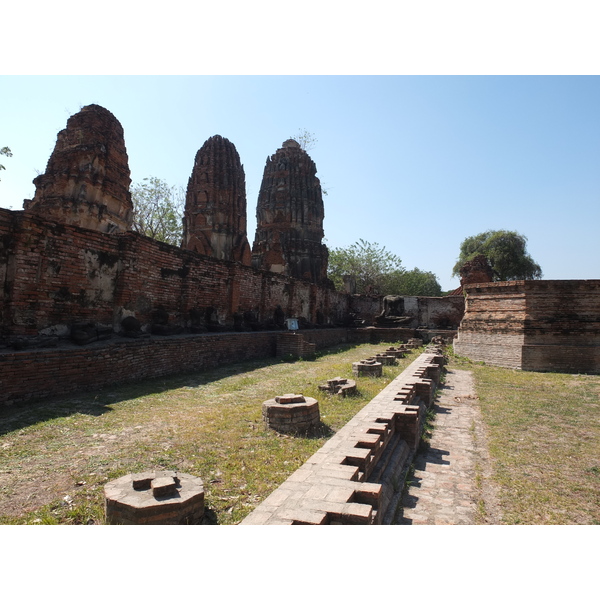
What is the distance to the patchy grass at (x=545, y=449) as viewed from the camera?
3.02 m

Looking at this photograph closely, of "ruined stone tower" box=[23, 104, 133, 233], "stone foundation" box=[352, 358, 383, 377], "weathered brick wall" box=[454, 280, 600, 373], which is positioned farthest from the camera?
"ruined stone tower" box=[23, 104, 133, 233]

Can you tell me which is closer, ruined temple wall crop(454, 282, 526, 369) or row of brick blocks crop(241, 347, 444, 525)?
row of brick blocks crop(241, 347, 444, 525)

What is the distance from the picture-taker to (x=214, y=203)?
20328 mm

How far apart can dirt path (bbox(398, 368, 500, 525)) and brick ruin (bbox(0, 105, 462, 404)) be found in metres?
4.76

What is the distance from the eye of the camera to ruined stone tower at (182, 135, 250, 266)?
20.4 meters

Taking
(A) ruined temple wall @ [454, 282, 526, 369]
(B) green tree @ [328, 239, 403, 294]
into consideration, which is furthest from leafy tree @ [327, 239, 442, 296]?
(A) ruined temple wall @ [454, 282, 526, 369]

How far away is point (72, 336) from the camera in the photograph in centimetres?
634

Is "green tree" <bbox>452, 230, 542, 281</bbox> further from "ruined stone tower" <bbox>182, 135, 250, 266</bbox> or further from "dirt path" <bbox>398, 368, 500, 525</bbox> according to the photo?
"dirt path" <bbox>398, 368, 500, 525</bbox>

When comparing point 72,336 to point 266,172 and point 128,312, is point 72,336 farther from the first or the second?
point 266,172

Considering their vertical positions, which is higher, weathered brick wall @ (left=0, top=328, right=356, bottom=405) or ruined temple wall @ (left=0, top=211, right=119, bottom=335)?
ruined temple wall @ (left=0, top=211, right=119, bottom=335)

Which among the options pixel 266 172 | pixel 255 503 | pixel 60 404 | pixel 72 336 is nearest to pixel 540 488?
pixel 255 503

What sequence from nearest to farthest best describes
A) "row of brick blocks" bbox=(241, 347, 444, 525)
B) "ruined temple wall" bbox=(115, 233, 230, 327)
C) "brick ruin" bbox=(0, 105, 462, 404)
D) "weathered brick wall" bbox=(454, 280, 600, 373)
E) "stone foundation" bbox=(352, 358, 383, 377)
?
1. "row of brick blocks" bbox=(241, 347, 444, 525)
2. "brick ruin" bbox=(0, 105, 462, 404)
3. "ruined temple wall" bbox=(115, 233, 230, 327)
4. "stone foundation" bbox=(352, 358, 383, 377)
5. "weathered brick wall" bbox=(454, 280, 600, 373)

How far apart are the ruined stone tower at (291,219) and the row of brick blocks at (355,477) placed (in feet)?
64.9

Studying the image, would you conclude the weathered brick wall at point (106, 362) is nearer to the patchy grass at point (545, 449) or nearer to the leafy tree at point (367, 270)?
the patchy grass at point (545, 449)
